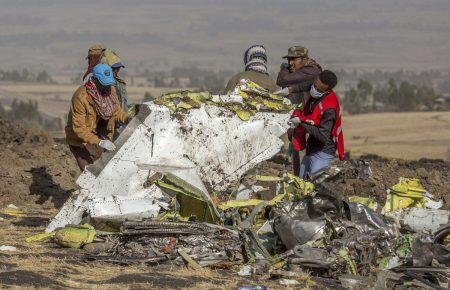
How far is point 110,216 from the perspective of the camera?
34.2ft

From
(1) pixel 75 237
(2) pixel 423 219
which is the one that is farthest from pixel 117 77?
(2) pixel 423 219

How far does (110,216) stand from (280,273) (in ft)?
6.78

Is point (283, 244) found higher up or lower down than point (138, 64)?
higher up

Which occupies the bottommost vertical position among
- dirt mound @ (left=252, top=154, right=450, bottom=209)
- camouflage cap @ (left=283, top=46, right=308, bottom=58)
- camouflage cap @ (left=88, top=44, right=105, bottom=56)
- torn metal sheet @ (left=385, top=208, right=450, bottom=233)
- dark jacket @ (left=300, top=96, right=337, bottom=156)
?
dirt mound @ (left=252, top=154, right=450, bottom=209)

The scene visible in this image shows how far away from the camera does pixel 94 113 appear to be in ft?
38.4

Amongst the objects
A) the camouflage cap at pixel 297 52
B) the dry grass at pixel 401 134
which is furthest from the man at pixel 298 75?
the dry grass at pixel 401 134

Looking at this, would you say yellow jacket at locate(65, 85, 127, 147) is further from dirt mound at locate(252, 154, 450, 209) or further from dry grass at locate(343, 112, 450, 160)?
dry grass at locate(343, 112, 450, 160)

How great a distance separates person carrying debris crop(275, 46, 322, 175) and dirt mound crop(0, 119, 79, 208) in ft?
10.6

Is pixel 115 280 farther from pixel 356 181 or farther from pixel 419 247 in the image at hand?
pixel 356 181

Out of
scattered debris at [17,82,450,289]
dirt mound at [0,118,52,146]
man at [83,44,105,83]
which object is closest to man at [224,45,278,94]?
scattered debris at [17,82,450,289]

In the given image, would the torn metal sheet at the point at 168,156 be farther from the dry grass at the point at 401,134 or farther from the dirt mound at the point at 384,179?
the dry grass at the point at 401,134

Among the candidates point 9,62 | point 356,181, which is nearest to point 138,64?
point 9,62

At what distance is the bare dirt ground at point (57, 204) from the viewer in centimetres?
878

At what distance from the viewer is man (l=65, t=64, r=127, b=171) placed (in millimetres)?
11516
